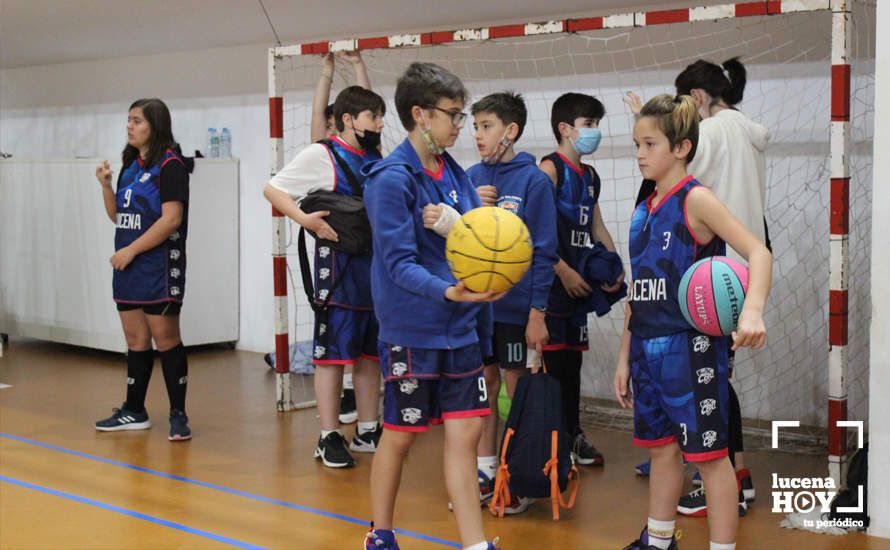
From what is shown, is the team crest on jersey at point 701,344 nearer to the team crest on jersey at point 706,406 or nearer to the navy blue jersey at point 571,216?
the team crest on jersey at point 706,406

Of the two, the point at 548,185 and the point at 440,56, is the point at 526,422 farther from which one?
the point at 440,56

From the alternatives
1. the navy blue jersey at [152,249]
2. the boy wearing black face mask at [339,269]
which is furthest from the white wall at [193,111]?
the boy wearing black face mask at [339,269]

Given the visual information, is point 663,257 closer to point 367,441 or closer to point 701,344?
point 701,344

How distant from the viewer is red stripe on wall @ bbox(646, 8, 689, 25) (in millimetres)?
4988

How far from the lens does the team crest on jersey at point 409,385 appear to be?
365cm

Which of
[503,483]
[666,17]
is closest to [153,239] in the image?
[503,483]

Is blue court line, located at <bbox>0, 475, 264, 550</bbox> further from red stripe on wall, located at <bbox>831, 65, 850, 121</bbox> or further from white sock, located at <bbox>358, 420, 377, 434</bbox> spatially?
red stripe on wall, located at <bbox>831, 65, 850, 121</bbox>

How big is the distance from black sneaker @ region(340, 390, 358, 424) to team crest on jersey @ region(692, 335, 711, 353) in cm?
316

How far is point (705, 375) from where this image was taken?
11.7 ft

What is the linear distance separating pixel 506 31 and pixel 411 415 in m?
2.54

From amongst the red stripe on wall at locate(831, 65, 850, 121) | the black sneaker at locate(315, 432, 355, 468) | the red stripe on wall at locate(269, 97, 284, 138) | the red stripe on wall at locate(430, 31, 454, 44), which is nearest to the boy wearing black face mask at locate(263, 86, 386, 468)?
the black sneaker at locate(315, 432, 355, 468)

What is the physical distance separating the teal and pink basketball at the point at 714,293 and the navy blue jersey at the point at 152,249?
3206 millimetres

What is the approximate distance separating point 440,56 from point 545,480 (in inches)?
142

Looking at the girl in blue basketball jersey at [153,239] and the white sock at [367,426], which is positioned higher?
the girl in blue basketball jersey at [153,239]
